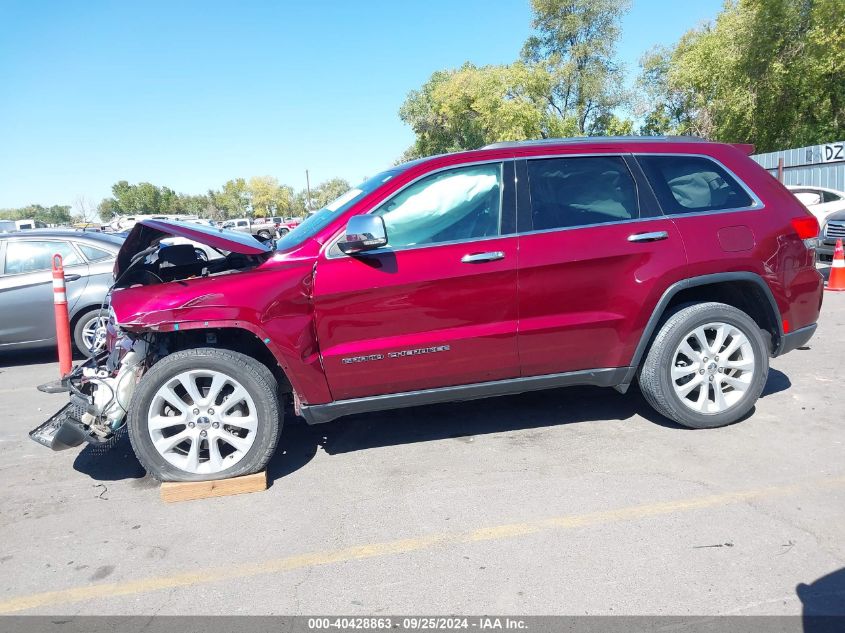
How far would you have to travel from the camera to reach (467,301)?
3.85 m

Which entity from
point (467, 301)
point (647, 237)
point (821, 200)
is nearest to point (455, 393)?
point (467, 301)

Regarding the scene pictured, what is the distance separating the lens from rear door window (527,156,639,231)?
4059mm

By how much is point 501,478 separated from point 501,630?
1309mm

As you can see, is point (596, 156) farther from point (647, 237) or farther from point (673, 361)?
point (673, 361)

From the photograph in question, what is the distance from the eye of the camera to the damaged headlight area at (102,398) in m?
3.78

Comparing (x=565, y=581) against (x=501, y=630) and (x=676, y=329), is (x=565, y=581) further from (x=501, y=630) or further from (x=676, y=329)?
(x=676, y=329)

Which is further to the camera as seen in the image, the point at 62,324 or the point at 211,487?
the point at 62,324

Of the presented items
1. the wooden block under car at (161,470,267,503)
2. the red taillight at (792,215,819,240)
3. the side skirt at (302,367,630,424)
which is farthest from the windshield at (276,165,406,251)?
the red taillight at (792,215,819,240)

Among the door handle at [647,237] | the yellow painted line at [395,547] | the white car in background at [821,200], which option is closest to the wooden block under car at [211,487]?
the yellow painted line at [395,547]

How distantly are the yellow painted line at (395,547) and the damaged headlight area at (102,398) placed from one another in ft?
3.60

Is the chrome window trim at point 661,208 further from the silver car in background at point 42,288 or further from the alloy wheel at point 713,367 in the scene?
the silver car in background at point 42,288

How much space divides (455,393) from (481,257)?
0.86 meters

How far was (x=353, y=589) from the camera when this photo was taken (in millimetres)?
2785

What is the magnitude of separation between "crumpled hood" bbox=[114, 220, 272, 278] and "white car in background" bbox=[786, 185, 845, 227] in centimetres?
1367
